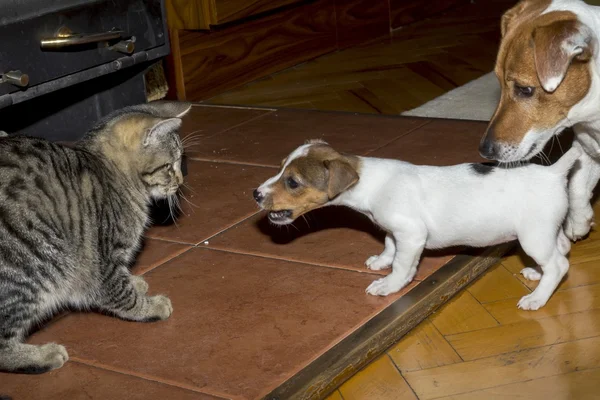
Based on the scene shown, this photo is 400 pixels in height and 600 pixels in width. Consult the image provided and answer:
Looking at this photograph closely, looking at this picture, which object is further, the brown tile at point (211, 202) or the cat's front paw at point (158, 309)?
the brown tile at point (211, 202)

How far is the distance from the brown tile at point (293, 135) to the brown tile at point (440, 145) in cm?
8

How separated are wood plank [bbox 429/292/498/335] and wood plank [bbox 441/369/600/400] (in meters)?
0.31

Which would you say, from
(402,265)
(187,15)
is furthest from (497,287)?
(187,15)

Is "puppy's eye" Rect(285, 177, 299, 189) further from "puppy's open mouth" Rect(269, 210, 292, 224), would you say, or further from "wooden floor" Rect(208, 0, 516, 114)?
"wooden floor" Rect(208, 0, 516, 114)

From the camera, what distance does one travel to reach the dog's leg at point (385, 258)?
8.92ft

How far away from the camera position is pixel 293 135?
4012mm

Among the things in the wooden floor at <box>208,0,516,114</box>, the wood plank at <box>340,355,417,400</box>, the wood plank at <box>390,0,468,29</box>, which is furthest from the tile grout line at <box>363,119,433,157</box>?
the wood plank at <box>390,0,468,29</box>

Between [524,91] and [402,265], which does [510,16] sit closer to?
[524,91]

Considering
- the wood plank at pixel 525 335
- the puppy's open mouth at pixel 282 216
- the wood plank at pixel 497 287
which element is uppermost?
the puppy's open mouth at pixel 282 216

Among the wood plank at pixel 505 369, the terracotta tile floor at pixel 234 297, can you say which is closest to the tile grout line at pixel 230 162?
the terracotta tile floor at pixel 234 297

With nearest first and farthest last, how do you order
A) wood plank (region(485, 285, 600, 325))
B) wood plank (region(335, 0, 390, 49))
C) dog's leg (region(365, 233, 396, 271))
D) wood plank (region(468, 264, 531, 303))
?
1. wood plank (region(485, 285, 600, 325))
2. wood plank (region(468, 264, 531, 303))
3. dog's leg (region(365, 233, 396, 271))
4. wood plank (region(335, 0, 390, 49))

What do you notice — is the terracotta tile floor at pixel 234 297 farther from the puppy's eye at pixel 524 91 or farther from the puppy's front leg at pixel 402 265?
the puppy's eye at pixel 524 91

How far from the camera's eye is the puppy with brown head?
2465mm

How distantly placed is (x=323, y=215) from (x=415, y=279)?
64 cm
